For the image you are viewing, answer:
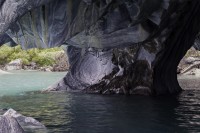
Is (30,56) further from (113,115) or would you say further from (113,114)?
(113,115)

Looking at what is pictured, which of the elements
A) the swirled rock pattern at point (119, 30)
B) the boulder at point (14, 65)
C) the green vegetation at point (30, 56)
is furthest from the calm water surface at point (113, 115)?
the green vegetation at point (30, 56)

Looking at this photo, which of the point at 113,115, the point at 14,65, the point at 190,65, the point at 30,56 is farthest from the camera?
the point at 30,56

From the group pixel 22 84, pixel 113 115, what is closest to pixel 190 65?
pixel 22 84

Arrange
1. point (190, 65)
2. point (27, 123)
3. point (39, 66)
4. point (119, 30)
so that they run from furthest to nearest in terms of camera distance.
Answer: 1. point (39, 66)
2. point (190, 65)
3. point (119, 30)
4. point (27, 123)

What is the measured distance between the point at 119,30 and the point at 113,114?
4.51 m

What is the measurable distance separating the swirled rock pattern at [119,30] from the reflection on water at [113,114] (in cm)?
379

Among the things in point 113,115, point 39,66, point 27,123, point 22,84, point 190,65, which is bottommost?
point 113,115

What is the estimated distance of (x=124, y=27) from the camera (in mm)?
20484

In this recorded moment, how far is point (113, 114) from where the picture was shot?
20844mm

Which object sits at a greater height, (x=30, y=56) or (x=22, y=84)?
(x=30, y=56)

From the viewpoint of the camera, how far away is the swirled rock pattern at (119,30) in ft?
62.5

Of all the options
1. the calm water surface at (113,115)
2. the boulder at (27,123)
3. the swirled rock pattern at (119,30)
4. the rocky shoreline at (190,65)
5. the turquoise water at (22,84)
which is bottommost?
the calm water surface at (113,115)

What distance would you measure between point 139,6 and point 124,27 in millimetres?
2181

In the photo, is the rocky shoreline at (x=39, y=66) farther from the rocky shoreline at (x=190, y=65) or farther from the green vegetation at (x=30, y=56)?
the rocky shoreline at (x=190, y=65)
